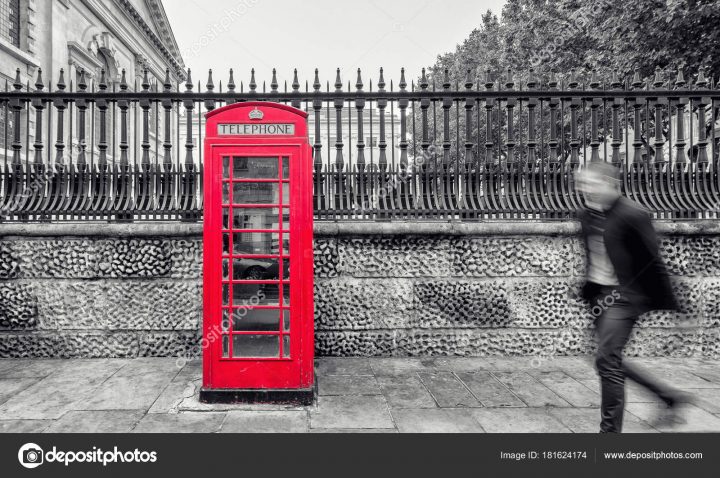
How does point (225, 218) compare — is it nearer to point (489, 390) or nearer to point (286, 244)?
point (286, 244)

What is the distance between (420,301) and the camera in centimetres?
504

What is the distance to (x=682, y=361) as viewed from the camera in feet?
16.2

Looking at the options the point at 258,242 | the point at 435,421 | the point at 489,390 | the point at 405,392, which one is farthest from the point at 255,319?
the point at 489,390

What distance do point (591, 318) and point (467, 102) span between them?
2886mm

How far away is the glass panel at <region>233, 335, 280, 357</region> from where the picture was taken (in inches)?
150

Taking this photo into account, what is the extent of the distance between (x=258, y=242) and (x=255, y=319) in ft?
2.19

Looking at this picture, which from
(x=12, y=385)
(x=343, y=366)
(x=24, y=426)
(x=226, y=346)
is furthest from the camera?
(x=343, y=366)

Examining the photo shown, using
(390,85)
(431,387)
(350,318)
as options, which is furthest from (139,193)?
(431,387)

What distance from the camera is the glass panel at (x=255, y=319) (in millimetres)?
3777

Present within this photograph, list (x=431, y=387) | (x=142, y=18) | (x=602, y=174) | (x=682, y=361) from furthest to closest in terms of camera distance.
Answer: (x=142, y=18) → (x=682, y=361) → (x=431, y=387) → (x=602, y=174)

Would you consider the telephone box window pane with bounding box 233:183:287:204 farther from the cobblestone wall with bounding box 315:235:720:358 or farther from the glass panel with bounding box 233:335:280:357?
the cobblestone wall with bounding box 315:235:720:358

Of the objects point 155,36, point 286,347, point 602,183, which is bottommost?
point 286,347

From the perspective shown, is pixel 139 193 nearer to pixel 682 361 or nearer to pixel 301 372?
pixel 301 372
